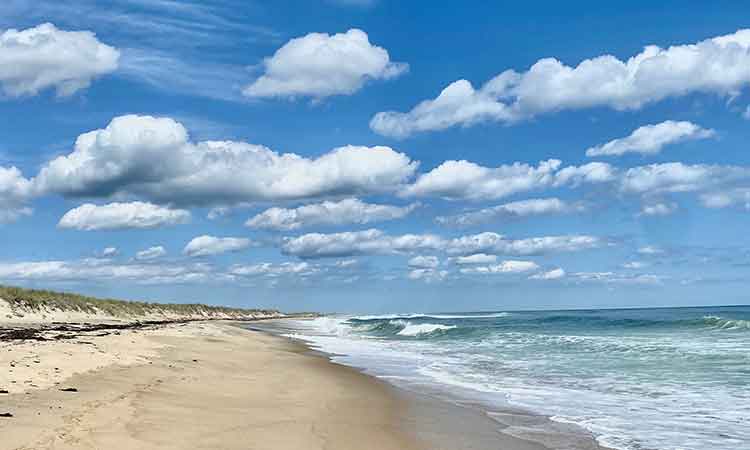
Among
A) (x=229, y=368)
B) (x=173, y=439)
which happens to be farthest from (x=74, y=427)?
(x=229, y=368)

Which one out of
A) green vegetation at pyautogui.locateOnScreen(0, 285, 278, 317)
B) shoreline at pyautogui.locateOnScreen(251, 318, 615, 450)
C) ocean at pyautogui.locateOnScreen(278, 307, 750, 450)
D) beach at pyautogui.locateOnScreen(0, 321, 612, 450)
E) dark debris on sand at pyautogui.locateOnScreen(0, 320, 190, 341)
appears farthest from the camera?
green vegetation at pyautogui.locateOnScreen(0, 285, 278, 317)

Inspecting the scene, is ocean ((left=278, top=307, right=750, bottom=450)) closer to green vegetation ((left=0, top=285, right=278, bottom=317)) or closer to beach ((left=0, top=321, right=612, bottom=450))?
beach ((left=0, top=321, right=612, bottom=450))

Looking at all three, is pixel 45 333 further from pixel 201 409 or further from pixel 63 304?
pixel 63 304

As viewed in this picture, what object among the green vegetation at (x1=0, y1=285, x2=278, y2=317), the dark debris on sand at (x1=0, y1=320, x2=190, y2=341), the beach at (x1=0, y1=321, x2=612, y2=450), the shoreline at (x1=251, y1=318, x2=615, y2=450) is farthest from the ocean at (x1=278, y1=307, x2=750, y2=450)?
the green vegetation at (x1=0, y1=285, x2=278, y2=317)

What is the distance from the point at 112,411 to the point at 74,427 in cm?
161

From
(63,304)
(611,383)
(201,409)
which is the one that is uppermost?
(63,304)

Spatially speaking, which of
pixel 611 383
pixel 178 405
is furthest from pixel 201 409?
pixel 611 383

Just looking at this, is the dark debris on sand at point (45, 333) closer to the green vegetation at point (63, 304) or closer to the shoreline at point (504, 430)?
the green vegetation at point (63, 304)

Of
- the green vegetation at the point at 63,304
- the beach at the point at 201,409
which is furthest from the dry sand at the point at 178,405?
the green vegetation at the point at 63,304

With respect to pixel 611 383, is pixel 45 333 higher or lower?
higher

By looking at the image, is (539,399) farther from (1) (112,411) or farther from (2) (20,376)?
(2) (20,376)

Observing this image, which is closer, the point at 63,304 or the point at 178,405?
the point at 178,405

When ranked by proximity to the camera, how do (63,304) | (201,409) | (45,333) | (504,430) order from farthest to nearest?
(63,304), (45,333), (201,409), (504,430)

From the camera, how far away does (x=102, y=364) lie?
1723 cm
